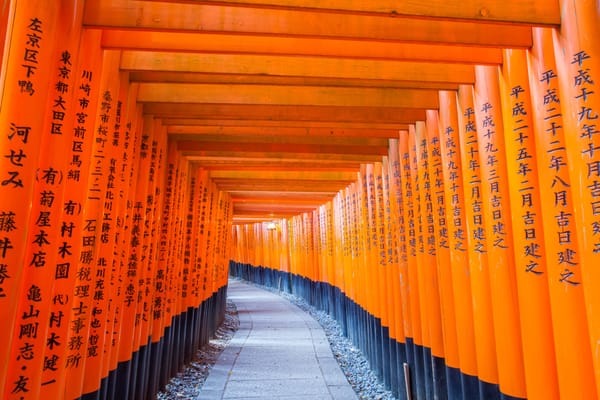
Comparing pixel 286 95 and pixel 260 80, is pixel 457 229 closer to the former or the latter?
pixel 286 95

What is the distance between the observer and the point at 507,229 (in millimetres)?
3074

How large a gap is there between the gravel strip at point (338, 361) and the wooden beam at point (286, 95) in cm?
406

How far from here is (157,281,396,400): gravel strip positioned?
5.98m

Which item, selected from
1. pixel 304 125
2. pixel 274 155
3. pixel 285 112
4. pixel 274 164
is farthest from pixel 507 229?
pixel 274 164

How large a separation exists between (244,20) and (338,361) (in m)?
6.75

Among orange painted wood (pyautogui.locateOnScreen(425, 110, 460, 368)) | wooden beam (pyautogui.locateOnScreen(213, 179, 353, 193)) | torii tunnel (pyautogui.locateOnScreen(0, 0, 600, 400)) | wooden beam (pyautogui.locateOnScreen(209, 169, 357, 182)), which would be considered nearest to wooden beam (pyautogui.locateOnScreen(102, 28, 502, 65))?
torii tunnel (pyautogui.locateOnScreen(0, 0, 600, 400))

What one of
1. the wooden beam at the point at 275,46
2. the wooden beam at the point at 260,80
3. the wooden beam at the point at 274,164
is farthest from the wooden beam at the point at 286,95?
the wooden beam at the point at 274,164

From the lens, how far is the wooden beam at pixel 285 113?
459 centimetres

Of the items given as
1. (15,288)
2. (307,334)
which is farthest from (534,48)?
(307,334)

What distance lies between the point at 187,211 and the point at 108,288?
371cm

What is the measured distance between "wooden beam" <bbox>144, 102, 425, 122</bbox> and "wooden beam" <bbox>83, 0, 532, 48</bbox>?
69.7 inches

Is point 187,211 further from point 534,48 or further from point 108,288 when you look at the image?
point 534,48

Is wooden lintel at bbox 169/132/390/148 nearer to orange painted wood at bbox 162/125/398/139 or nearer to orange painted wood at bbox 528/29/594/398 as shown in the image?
orange painted wood at bbox 162/125/398/139

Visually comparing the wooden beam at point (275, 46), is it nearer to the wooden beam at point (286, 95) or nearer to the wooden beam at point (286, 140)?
the wooden beam at point (286, 95)
